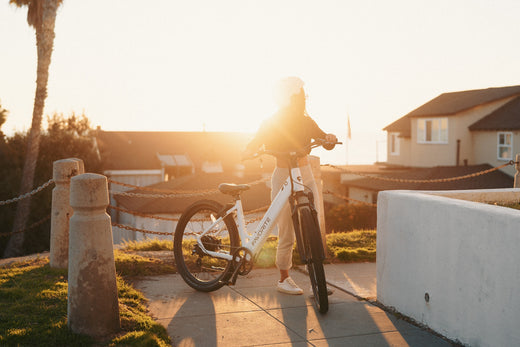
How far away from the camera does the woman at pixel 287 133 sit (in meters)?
5.67

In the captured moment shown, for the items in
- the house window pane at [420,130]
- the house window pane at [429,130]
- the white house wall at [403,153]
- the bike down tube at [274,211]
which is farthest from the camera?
the white house wall at [403,153]

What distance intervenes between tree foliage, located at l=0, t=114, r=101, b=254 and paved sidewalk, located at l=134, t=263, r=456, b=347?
27354mm

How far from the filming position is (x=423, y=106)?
4025 centimetres

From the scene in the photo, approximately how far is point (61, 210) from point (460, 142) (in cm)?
3195

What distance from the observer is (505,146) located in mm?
32781

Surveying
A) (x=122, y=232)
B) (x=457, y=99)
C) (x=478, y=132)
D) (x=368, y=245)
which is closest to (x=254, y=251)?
(x=368, y=245)

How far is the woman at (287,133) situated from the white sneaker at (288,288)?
45 centimetres

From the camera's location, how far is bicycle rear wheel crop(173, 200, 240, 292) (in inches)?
231

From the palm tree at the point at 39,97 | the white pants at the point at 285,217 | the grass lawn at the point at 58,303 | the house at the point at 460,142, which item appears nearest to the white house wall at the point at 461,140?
the house at the point at 460,142

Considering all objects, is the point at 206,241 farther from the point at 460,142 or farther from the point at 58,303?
the point at 460,142

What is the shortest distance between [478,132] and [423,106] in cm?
581

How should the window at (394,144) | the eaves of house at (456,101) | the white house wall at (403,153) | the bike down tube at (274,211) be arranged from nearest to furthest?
1. the bike down tube at (274,211)
2. the eaves of house at (456,101)
3. the white house wall at (403,153)
4. the window at (394,144)

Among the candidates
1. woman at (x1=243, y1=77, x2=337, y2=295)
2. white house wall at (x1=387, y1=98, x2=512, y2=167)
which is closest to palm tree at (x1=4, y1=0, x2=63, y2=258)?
woman at (x1=243, y1=77, x2=337, y2=295)

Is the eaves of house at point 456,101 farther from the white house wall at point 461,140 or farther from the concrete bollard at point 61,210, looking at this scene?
the concrete bollard at point 61,210
